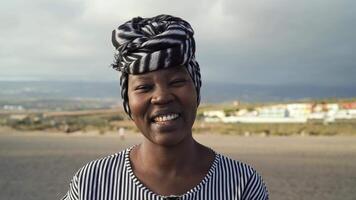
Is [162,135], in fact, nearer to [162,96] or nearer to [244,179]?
[162,96]

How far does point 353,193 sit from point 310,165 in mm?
5074

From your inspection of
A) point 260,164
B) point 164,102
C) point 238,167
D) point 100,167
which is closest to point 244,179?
point 238,167

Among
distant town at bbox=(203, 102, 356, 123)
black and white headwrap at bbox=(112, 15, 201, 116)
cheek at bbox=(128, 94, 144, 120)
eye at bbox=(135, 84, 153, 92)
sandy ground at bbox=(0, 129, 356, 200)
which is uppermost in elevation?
black and white headwrap at bbox=(112, 15, 201, 116)

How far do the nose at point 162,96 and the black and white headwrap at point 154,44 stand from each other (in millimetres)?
74

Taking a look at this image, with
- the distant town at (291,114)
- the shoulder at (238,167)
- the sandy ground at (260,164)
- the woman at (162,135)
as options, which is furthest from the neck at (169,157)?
the distant town at (291,114)

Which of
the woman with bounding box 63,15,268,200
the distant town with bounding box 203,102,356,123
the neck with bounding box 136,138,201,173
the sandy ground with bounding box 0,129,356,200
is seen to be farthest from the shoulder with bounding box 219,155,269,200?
the distant town with bounding box 203,102,356,123

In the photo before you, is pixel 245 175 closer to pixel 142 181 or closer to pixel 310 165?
pixel 142 181

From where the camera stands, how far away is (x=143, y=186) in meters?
1.82

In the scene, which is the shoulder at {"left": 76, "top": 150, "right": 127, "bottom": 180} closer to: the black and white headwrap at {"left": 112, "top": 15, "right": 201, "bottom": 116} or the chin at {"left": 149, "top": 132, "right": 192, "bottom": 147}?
the chin at {"left": 149, "top": 132, "right": 192, "bottom": 147}

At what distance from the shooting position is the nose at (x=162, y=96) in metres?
1.74

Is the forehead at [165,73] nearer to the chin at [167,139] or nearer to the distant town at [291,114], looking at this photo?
the chin at [167,139]

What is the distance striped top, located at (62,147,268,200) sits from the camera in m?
1.80

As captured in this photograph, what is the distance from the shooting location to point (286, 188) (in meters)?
11.8

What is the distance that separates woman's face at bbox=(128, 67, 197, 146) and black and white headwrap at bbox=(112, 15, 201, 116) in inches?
1.3
